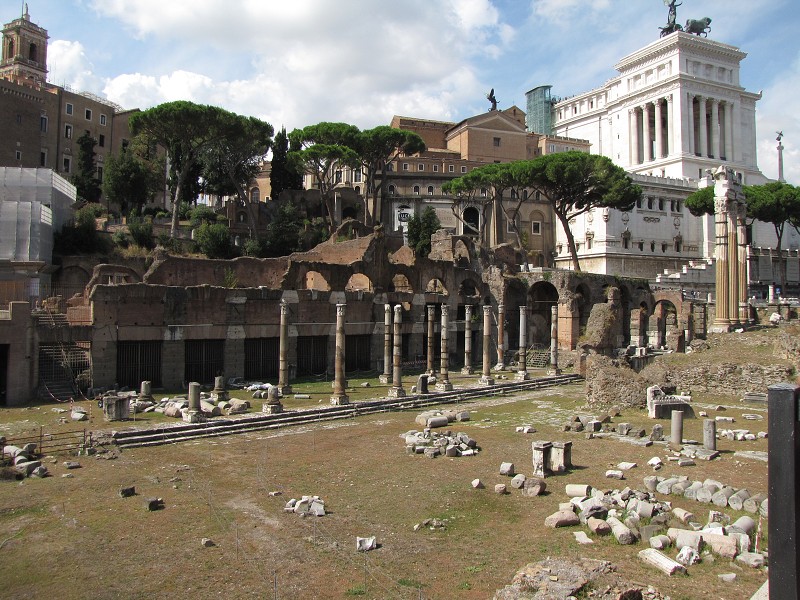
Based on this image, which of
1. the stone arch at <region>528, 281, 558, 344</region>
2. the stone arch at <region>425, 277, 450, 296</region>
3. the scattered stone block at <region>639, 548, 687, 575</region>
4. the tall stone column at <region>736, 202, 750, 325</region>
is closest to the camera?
the scattered stone block at <region>639, 548, 687, 575</region>

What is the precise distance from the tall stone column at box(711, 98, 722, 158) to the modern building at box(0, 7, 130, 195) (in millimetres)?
63672

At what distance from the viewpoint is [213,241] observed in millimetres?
40750

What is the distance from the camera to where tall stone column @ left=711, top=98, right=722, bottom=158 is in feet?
243

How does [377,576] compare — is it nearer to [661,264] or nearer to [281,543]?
[281,543]

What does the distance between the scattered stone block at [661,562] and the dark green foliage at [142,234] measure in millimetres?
37249

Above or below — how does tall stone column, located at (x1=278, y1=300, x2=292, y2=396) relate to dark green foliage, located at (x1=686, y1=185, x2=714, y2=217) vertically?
below

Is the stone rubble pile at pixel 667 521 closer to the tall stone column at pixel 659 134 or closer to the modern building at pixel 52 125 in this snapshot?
the modern building at pixel 52 125

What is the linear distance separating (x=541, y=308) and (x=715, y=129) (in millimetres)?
45384

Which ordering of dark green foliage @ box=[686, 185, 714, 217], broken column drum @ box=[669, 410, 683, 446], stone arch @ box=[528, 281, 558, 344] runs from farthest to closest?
dark green foliage @ box=[686, 185, 714, 217] < stone arch @ box=[528, 281, 558, 344] < broken column drum @ box=[669, 410, 683, 446]

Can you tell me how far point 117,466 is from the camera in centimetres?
1420

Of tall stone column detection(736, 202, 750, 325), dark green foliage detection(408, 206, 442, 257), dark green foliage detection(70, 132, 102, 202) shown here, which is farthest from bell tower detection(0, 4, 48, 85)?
tall stone column detection(736, 202, 750, 325)

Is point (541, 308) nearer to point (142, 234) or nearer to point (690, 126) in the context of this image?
point (142, 234)

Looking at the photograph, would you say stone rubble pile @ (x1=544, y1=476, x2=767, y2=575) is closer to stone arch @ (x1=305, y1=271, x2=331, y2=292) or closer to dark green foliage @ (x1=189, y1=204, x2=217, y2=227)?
stone arch @ (x1=305, y1=271, x2=331, y2=292)

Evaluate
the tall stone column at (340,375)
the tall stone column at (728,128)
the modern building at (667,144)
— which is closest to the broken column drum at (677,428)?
the tall stone column at (340,375)
